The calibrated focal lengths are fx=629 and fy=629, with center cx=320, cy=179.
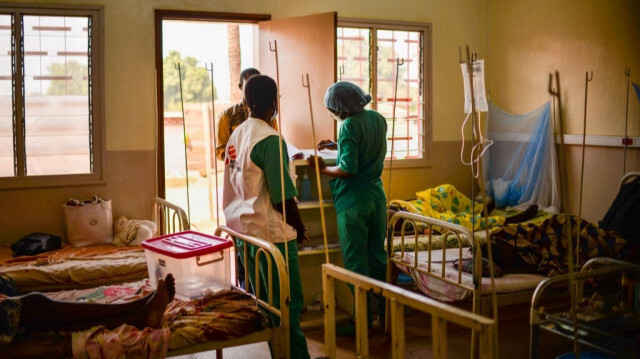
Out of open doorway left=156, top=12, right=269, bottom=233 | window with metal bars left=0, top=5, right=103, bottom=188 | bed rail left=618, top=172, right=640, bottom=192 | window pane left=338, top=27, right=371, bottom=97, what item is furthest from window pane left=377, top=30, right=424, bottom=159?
open doorway left=156, top=12, right=269, bottom=233

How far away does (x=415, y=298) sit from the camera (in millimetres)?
1942

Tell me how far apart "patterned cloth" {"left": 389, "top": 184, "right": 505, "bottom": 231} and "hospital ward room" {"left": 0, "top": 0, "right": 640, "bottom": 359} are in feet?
0.09

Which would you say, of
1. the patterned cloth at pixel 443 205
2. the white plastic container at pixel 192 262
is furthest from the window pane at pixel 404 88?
the white plastic container at pixel 192 262

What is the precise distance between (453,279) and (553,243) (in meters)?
0.72

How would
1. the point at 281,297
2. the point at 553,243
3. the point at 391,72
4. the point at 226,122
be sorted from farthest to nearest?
the point at 391,72
the point at 226,122
the point at 553,243
the point at 281,297

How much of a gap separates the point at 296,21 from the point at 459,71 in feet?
6.40

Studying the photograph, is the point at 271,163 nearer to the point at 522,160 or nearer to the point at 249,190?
the point at 249,190

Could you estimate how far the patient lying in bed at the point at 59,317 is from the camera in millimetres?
2574

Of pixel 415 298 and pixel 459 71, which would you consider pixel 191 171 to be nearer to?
pixel 459 71

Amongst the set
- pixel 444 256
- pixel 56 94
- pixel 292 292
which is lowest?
pixel 292 292

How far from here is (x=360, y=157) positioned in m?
3.96

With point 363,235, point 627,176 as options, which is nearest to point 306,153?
point 363,235

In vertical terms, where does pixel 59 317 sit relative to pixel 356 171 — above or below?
below

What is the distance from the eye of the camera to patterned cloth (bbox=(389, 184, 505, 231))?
17.5ft
